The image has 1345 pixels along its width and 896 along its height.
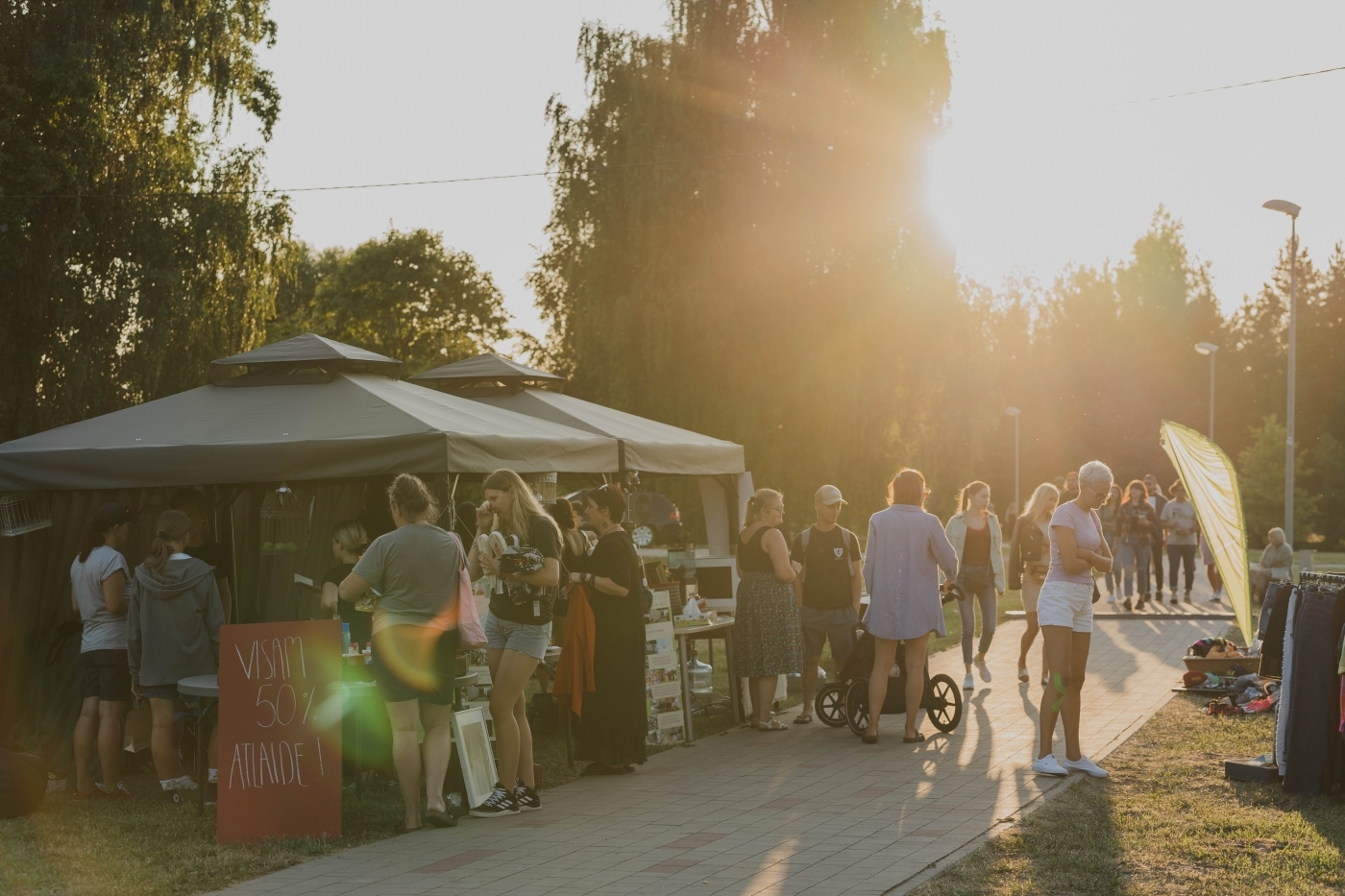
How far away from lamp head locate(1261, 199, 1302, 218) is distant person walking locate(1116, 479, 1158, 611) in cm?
811

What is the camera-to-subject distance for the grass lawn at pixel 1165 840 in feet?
19.3

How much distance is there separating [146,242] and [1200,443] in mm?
16967

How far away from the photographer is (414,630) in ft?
23.7

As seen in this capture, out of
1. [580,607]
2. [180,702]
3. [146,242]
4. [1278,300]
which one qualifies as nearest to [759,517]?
[580,607]

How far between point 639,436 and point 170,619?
523 cm

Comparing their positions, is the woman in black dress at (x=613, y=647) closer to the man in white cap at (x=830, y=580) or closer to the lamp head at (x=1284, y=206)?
the man in white cap at (x=830, y=580)

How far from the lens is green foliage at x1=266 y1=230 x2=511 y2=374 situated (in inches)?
2068

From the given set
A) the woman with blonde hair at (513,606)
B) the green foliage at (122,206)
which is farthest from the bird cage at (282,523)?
the green foliage at (122,206)

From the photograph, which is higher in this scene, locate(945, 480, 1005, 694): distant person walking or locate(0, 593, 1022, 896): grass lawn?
locate(945, 480, 1005, 694): distant person walking

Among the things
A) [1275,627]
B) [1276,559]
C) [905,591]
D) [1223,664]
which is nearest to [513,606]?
[905,591]

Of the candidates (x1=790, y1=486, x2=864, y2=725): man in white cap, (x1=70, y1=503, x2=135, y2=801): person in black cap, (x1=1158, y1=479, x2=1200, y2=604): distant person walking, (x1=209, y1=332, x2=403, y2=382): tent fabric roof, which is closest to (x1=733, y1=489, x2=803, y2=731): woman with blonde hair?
(x1=790, y1=486, x2=864, y2=725): man in white cap

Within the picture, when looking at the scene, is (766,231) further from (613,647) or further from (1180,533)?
(613,647)

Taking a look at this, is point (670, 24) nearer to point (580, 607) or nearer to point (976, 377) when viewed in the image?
point (976, 377)

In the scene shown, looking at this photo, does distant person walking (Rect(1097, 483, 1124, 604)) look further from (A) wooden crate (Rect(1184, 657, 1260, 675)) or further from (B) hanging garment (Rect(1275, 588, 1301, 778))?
(B) hanging garment (Rect(1275, 588, 1301, 778))
